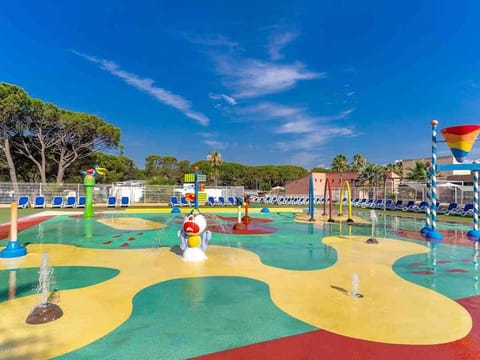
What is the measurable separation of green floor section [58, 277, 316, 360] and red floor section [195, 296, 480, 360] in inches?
6.7

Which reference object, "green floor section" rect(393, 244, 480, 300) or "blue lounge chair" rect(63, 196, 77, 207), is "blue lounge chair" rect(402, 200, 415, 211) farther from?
"blue lounge chair" rect(63, 196, 77, 207)

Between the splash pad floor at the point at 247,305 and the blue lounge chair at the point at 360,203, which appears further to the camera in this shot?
→ the blue lounge chair at the point at 360,203

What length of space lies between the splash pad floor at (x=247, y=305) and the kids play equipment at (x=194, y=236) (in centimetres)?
38

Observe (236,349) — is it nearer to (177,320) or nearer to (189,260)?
(177,320)

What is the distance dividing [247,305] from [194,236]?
316 cm

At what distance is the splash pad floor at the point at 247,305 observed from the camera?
3.42 m

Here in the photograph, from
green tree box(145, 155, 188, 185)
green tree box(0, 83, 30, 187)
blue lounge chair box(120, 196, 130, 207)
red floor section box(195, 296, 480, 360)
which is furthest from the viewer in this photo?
green tree box(145, 155, 188, 185)

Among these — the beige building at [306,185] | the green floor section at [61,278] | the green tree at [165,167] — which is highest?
the green tree at [165,167]

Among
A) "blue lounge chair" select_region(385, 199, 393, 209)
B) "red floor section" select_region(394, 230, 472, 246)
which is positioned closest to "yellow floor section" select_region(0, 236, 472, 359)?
"red floor section" select_region(394, 230, 472, 246)

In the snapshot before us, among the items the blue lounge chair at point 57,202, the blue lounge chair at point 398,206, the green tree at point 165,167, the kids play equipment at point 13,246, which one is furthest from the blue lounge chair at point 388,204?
the green tree at point 165,167

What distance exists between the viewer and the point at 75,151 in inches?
1393

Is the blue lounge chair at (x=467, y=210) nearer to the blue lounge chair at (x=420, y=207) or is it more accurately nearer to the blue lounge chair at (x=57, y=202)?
the blue lounge chair at (x=420, y=207)

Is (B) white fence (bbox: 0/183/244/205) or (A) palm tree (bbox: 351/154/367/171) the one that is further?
(A) palm tree (bbox: 351/154/367/171)

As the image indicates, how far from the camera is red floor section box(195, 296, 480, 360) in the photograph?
3.23 meters
